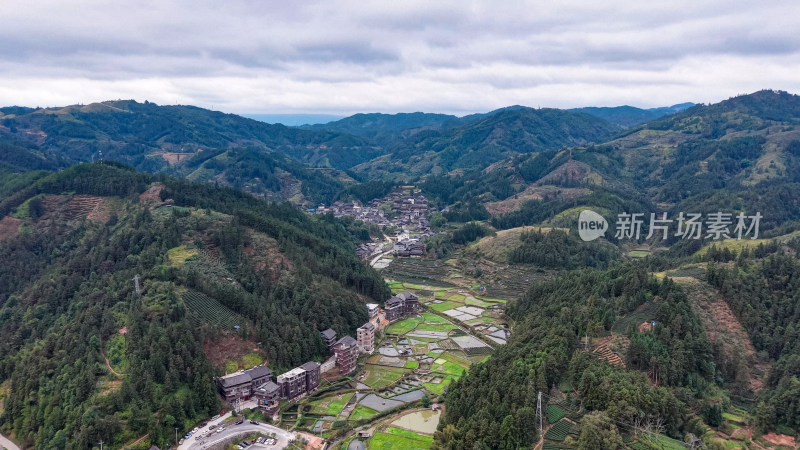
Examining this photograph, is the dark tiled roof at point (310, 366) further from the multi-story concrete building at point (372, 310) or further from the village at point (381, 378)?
the multi-story concrete building at point (372, 310)

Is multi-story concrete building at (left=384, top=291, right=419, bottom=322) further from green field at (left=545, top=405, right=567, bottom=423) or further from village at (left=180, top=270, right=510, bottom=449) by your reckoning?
green field at (left=545, top=405, right=567, bottom=423)

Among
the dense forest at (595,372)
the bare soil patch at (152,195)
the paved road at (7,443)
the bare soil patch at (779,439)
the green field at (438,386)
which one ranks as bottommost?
the paved road at (7,443)

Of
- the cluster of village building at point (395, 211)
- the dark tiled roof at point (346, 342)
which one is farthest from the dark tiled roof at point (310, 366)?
the cluster of village building at point (395, 211)

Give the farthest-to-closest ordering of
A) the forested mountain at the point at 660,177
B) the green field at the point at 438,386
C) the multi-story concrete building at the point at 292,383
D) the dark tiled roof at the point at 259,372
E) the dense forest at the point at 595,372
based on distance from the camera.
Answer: the forested mountain at the point at 660,177 < the green field at the point at 438,386 < the multi-story concrete building at the point at 292,383 < the dark tiled roof at the point at 259,372 < the dense forest at the point at 595,372

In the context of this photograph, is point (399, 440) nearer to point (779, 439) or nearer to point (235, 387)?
point (235, 387)

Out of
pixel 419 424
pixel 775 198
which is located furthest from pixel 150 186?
pixel 775 198

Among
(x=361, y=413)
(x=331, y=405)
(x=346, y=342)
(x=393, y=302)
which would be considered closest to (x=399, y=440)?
(x=361, y=413)
